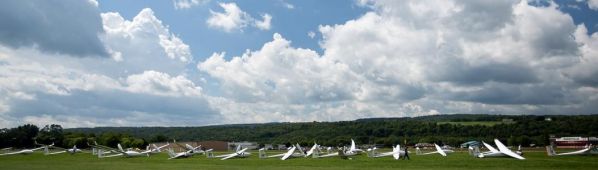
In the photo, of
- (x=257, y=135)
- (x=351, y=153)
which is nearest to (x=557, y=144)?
(x=351, y=153)

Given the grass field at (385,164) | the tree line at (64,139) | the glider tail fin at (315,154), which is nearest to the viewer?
the grass field at (385,164)

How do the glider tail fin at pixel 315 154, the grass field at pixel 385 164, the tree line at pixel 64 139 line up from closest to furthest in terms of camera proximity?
the grass field at pixel 385 164 < the glider tail fin at pixel 315 154 < the tree line at pixel 64 139

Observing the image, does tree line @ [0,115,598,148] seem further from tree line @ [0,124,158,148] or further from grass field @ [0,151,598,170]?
grass field @ [0,151,598,170]

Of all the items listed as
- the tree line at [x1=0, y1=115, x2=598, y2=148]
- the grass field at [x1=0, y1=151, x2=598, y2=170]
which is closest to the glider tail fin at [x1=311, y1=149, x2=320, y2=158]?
the grass field at [x1=0, y1=151, x2=598, y2=170]

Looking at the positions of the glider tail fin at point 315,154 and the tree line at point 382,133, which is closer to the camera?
the glider tail fin at point 315,154

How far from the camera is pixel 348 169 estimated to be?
2958 cm

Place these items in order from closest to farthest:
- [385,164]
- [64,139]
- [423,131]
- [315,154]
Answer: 1. [385,164]
2. [315,154]
3. [64,139]
4. [423,131]

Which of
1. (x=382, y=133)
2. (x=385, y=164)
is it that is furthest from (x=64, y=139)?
(x=385, y=164)

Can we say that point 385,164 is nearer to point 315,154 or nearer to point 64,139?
point 315,154

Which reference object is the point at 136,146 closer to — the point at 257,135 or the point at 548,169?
the point at 257,135

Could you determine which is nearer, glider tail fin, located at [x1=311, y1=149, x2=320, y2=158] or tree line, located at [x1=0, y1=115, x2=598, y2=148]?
glider tail fin, located at [x1=311, y1=149, x2=320, y2=158]

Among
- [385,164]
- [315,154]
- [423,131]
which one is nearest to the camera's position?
[385,164]

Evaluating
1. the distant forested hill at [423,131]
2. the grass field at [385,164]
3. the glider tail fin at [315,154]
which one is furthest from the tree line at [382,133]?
the grass field at [385,164]

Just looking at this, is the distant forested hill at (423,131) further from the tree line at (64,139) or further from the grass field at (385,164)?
the grass field at (385,164)
